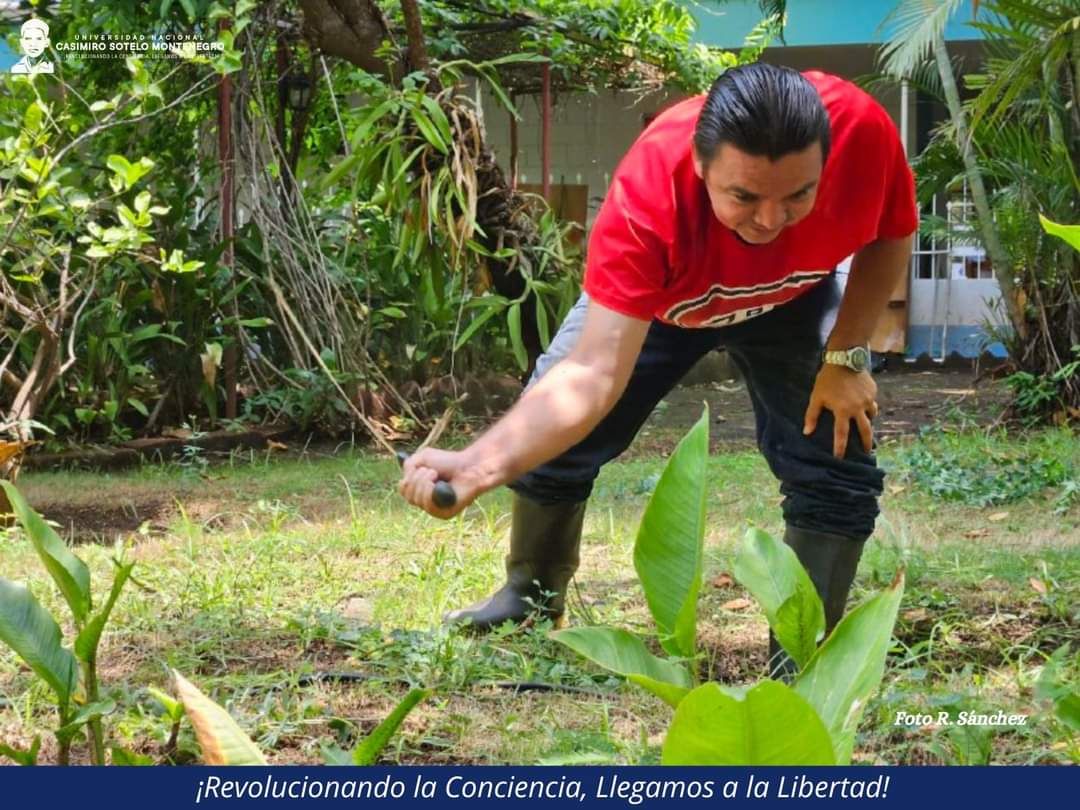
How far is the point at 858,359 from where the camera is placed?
300cm

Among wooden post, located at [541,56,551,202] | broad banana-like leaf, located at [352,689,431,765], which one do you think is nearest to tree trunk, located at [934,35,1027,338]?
wooden post, located at [541,56,551,202]

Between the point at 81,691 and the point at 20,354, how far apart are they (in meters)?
4.63

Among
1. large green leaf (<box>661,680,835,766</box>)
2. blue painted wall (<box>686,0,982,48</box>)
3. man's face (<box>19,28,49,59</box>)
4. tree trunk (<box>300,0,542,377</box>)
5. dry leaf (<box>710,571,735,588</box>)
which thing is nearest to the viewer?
large green leaf (<box>661,680,835,766</box>)

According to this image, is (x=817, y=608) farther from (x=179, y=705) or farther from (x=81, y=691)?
(x=81, y=691)

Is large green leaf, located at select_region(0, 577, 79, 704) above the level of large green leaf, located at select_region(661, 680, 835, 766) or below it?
below

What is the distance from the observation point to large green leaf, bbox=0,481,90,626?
1.81m

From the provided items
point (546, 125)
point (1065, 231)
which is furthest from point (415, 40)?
point (1065, 231)

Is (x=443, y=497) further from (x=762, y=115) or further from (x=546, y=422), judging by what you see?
(x=762, y=115)

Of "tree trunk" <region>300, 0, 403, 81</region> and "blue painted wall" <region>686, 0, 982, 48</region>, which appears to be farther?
"blue painted wall" <region>686, 0, 982, 48</region>

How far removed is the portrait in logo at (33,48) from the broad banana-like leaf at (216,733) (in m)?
3.64

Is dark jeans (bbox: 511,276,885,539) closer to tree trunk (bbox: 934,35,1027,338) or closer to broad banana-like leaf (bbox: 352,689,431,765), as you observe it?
broad banana-like leaf (bbox: 352,689,431,765)

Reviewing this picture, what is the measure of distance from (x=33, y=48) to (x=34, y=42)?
165 millimetres

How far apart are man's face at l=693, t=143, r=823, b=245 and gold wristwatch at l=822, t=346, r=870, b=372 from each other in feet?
2.03
